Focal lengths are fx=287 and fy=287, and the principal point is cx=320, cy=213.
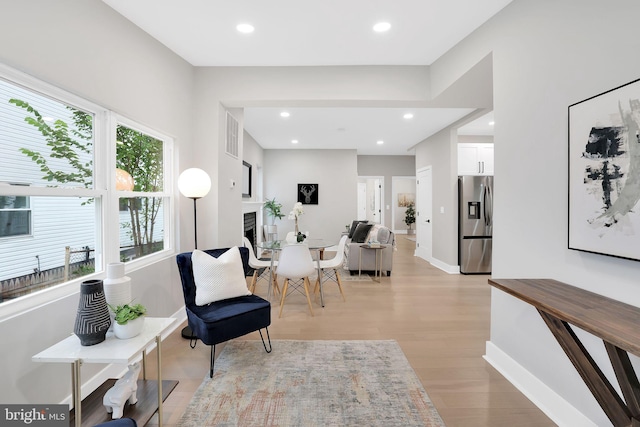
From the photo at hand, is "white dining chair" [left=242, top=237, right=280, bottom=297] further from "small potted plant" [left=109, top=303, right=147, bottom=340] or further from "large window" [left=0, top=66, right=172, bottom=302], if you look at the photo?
"small potted plant" [left=109, top=303, right=147, bottom=340]

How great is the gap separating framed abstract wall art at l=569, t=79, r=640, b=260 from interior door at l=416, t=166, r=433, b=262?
4.66 meters

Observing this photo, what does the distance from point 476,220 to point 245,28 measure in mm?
4738

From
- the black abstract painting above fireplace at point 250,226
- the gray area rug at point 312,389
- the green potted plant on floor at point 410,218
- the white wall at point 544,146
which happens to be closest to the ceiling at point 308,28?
the white wall at point 544,146

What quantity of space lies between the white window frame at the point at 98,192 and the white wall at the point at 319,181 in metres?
4.95

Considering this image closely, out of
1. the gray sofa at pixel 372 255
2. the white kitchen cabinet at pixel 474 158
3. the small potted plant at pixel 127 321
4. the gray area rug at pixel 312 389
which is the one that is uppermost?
the white kitchen cabinet at pixel 474 158

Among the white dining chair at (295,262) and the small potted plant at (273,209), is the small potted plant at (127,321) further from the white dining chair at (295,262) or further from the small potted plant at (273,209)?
the small potted plant at (273,209)

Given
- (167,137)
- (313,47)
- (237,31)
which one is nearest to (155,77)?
→ (167,137)

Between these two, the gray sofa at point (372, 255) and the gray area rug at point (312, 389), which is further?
the gray sofa at point (372, 255)

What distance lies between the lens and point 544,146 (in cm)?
190

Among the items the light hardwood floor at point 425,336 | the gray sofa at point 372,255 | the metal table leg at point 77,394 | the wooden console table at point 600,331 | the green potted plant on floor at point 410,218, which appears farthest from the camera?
the green potted plant on floor at point 410,218

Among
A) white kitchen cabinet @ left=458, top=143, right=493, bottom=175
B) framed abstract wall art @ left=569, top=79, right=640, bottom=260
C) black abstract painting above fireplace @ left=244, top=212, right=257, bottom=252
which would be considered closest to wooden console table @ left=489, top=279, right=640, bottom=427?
framed abstract wall art @ left=569, top=79, right=640, bottom=260

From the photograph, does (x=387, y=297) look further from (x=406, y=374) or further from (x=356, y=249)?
(x=406, y=374)

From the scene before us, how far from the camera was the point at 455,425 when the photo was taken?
1.73 meters

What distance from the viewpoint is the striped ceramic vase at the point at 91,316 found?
147cm
